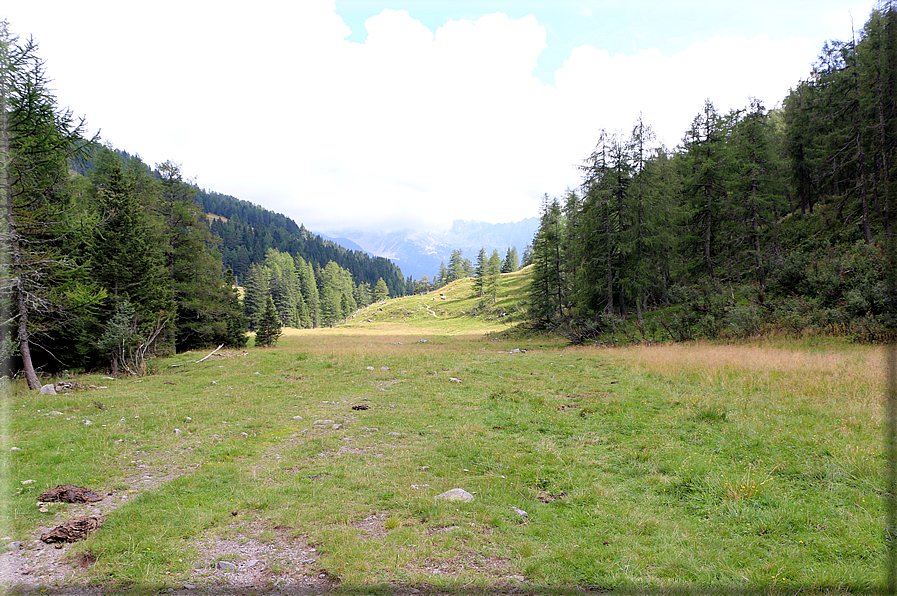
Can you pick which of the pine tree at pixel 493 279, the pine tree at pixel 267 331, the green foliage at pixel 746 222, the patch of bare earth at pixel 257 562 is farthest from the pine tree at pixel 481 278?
the patch of bare earth at pixel 257 562

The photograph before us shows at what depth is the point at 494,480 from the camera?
22.2 ft

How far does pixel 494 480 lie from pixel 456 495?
96 cm

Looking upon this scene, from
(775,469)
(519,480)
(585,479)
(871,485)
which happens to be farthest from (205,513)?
(871,485)

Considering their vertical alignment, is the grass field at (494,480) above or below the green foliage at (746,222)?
below

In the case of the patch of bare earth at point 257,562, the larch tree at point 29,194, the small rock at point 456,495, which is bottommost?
the patch of bare earth at point 257,562

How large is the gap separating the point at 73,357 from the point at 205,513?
20.4 m

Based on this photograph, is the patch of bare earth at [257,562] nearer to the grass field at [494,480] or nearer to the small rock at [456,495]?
the grass field at [494,480]

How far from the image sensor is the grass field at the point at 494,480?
429 cm

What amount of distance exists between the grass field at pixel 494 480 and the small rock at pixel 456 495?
0.15 meters

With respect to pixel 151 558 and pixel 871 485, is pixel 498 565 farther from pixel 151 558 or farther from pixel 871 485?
pixel 871 485

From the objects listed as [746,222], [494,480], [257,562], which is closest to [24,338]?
[257,562]

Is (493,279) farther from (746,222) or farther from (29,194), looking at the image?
(29,194)

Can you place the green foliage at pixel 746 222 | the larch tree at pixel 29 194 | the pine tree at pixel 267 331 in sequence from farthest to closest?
the pine tree at pixel 267 331 < the green foliage at pixel 746 222 < the larch tree at pixel 29 194

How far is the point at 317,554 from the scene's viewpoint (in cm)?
467
